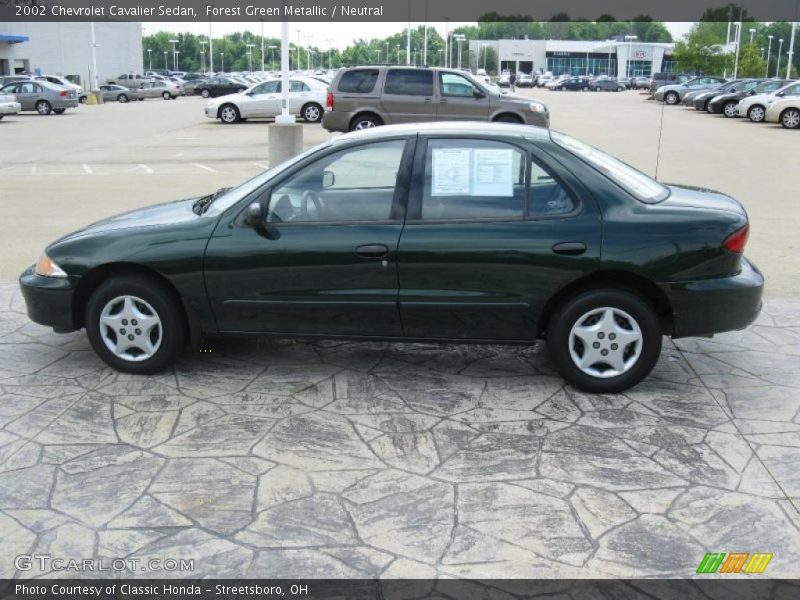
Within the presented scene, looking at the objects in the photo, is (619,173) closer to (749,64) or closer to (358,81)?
(358,81)

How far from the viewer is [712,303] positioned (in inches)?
199

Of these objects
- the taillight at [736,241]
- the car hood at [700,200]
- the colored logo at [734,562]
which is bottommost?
the colored logo at [734,562]

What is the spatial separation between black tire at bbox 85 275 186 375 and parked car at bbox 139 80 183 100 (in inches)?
2254

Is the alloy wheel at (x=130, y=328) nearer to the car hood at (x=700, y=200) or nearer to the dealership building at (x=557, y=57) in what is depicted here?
the car hood at (x=700, y=200)

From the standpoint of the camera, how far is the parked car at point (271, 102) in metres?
28.5

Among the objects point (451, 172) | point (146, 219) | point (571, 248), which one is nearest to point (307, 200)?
point (451, 172)

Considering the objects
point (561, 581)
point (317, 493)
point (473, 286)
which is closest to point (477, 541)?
point (561, 581)

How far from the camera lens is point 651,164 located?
57.0ft

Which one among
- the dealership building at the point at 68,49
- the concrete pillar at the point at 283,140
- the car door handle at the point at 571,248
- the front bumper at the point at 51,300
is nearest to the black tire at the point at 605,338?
the car door handle at the point at 571,248

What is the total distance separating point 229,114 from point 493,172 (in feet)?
85.7

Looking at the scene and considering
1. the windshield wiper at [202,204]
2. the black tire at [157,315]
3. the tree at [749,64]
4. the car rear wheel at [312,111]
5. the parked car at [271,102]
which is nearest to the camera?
the black tire at [157,315]

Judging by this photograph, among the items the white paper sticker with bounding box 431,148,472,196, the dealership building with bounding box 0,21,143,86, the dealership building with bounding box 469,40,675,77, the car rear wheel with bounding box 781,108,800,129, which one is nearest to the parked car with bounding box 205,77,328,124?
the car rear wheel with bounding box 781,108,800,129

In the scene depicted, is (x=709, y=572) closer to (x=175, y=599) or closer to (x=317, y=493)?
(x=317, y=493)

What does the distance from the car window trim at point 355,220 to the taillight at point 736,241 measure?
190cm
